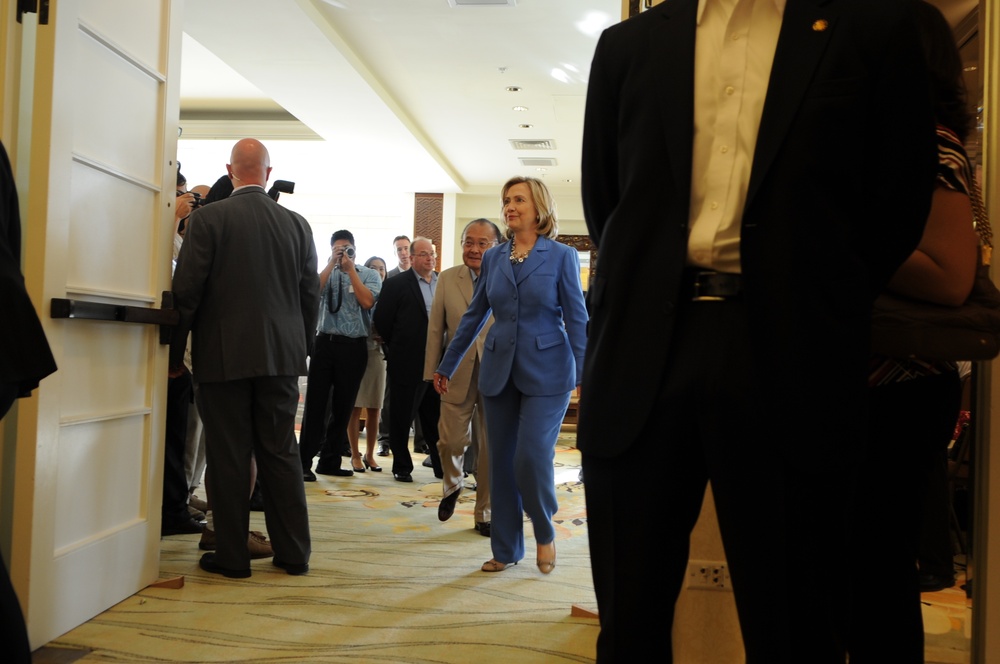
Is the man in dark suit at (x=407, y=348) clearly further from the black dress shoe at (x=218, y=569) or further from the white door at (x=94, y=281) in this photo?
the white door at (x=94, y=281)

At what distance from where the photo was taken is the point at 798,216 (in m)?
1.04

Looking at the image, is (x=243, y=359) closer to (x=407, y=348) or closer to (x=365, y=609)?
(x=365, y=609)

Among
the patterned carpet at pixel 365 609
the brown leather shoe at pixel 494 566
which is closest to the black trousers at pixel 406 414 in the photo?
the patterned carpet at pixel 365 609

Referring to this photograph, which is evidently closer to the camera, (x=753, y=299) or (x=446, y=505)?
(x=753, y=299)

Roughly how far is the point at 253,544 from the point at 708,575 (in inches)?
79.8

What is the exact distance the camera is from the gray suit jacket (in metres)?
3.04

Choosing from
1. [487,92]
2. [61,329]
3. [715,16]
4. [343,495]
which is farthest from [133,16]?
[487,92]

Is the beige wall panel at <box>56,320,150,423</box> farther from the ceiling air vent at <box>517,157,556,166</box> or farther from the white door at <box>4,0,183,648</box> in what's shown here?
the ceiling air vent at <box>517,157,556,166</box>

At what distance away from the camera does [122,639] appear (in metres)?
2.39

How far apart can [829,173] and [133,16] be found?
2.46m

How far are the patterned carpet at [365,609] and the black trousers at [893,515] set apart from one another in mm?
1114

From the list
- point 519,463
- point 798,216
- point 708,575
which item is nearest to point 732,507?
point 798,216

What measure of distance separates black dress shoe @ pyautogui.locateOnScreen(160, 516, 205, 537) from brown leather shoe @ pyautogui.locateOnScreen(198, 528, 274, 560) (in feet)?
0.96

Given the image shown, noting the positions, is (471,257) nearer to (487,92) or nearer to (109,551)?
(109,551)
